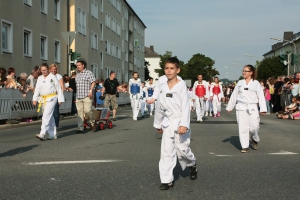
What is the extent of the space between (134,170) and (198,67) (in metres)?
141

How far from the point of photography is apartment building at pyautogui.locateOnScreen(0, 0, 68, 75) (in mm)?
26797

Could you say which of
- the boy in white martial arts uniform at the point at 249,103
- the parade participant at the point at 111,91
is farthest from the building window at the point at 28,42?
the boy in white martial arts uniform at the point at 249,103

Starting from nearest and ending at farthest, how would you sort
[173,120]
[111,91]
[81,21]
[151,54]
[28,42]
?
[173,120] → [111,91] → [28,42] → [81,21] → [151,54]

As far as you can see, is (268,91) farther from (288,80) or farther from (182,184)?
(182,184)

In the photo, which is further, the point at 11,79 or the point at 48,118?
the point at 11,79

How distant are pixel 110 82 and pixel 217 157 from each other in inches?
453

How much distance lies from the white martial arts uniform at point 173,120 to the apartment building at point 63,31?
14778mm

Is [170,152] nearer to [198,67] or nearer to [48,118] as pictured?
[48,118]

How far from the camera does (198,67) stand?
483 feet

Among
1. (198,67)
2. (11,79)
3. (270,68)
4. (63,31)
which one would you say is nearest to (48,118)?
(11,79)

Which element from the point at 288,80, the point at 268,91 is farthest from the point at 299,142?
the point at 268,91

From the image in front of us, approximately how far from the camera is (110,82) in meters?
20.0

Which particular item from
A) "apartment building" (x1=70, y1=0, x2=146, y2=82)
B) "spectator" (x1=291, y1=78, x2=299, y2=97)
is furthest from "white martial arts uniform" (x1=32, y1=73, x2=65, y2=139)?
"apartment building" (x1=70, y1=0, x2=146, y2=82)

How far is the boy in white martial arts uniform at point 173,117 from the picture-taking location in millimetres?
6105
